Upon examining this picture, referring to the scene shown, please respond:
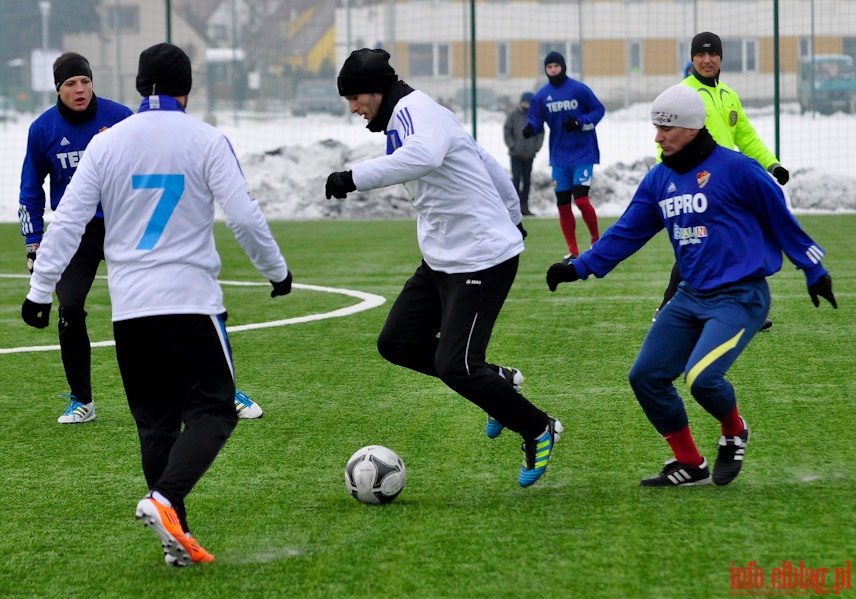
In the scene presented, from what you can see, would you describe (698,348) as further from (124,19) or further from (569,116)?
(124,19)

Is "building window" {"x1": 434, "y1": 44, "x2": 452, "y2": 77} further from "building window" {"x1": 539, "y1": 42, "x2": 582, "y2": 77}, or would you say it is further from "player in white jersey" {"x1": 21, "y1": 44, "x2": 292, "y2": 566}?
"player in white jersey" {"x1": 21, "y1": 44, "x2": 292, "y2": 566}

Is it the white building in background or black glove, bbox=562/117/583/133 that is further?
the white building in background

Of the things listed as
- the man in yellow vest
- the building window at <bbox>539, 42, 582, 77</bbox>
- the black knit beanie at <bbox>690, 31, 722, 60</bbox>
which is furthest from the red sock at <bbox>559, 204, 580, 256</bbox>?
the building window at <bbox>539, 42, 582, 77</bbox>

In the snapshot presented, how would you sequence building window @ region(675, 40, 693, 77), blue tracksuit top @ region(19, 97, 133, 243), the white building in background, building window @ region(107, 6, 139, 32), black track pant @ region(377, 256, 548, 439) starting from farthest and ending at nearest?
building window @ region(107, 6, 139, 32), building window @ region(675, 40, 693, 77), the white building in background, blue tracksuit top @ region(19, 97, 133, 243), black track pant @ region(377, 256, 548, 439)

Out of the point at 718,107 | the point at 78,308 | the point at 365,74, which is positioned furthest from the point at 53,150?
the point at 718,107

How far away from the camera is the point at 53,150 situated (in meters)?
7.38

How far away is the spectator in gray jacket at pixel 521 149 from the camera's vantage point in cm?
2242

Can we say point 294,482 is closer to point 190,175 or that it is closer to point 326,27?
point 190,175

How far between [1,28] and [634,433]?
26900mm

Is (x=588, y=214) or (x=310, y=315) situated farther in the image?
(x=588, y=214)

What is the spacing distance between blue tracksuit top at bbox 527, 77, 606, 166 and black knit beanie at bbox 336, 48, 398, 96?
30.5ft

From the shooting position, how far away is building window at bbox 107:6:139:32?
27344 mm

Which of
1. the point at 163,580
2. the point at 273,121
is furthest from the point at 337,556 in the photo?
the point at 273,121

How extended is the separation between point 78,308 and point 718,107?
4752 millimetres
